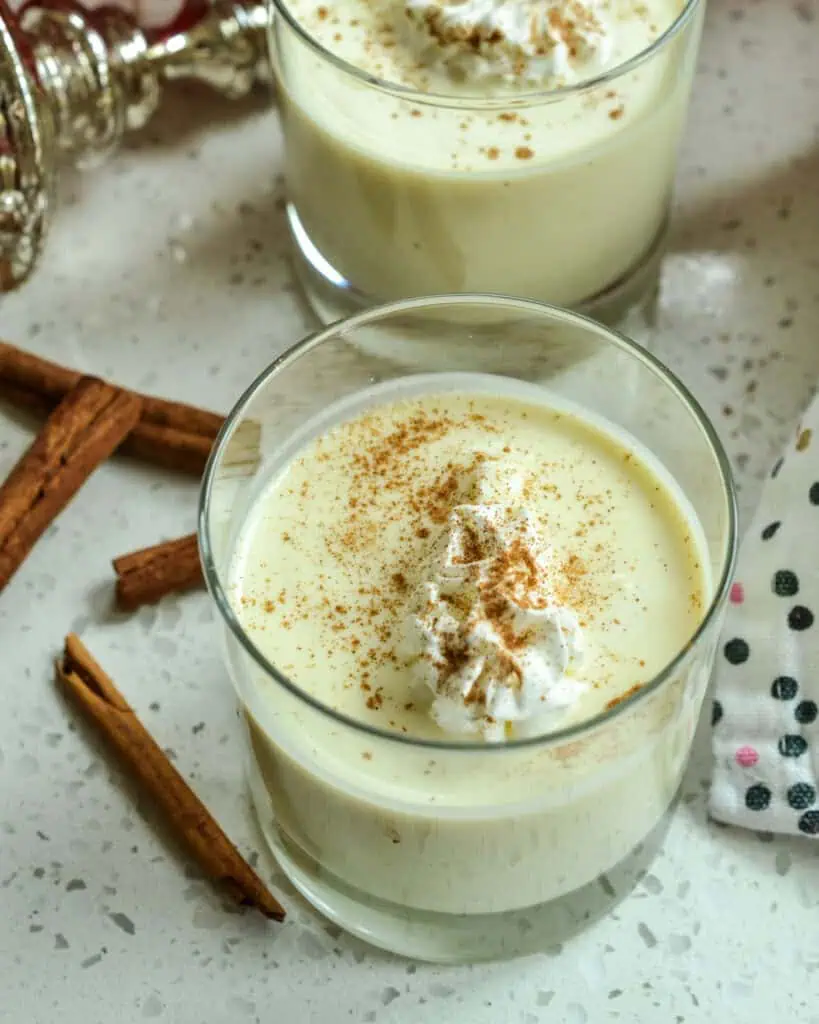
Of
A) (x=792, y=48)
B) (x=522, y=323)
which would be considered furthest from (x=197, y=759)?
(x=792, y=48)

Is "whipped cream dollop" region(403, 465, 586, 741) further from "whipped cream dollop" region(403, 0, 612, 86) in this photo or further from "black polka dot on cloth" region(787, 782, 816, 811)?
"whipped cream dollop" region(403, 0, 612, 86)

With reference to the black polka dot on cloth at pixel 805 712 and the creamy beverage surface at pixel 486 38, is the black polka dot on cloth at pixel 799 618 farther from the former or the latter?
the creamy beverage surface at pixel 486 38

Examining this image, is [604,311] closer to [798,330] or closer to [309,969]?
[798,330]

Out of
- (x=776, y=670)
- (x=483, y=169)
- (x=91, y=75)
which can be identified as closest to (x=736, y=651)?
(x=776, y=670)

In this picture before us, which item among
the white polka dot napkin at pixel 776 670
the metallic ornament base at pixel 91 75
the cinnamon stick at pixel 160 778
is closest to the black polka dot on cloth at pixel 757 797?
the white polka dot napkin at pixel 776 670

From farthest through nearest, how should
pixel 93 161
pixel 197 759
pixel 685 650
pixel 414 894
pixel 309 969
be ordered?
pixel 93 161, pixel 197 759, pixel 309 969, pixel 414 894, pixel 685 650
